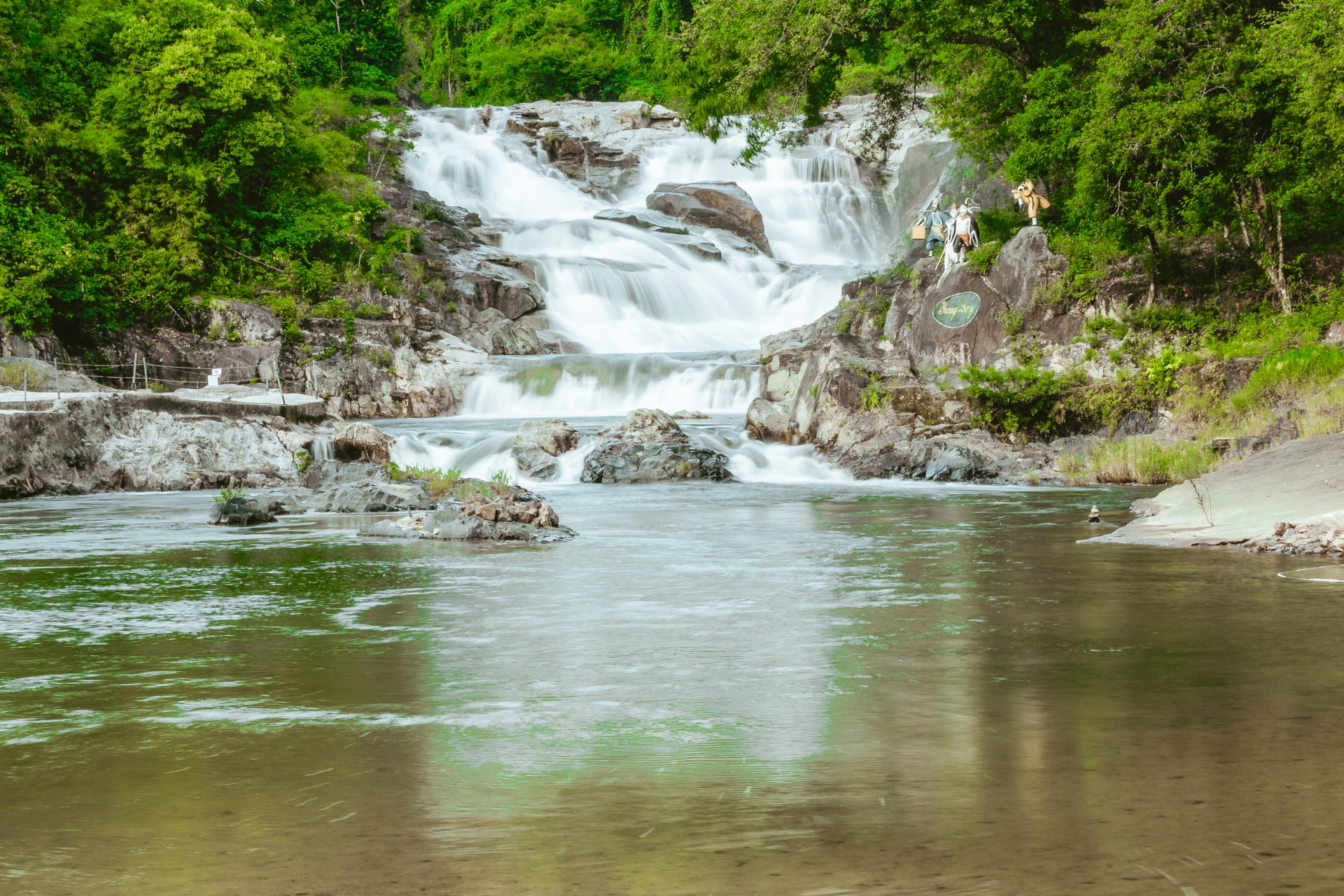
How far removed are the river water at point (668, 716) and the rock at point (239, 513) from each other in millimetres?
1329

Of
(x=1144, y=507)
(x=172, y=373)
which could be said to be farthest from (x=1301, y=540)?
(x=172, y=373)

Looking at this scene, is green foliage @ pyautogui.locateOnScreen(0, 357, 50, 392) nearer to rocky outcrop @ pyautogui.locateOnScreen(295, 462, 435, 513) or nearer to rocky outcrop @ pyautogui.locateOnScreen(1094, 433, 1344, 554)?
rocky outcrop @ pyautogui.locateOnScreen(295, 462, 435, 513)

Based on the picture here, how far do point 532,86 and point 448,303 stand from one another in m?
40.1

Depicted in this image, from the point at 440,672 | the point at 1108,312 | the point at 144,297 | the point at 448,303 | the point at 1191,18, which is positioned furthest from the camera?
the point at 448,303

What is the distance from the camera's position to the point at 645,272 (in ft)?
132

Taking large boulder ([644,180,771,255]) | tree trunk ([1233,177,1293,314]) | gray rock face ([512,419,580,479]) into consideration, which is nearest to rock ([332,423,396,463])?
gray rock face ([512,419,580,479])

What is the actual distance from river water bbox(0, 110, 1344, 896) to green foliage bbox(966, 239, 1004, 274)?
12434 millimetres

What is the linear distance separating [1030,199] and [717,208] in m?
22.0

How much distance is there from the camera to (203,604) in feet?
30.3

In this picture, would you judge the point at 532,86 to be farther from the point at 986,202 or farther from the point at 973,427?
the point at 973,427

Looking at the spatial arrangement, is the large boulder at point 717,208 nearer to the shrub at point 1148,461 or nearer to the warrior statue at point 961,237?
the warrior statue at point 961,237

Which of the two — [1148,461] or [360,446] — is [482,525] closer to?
[360,446]

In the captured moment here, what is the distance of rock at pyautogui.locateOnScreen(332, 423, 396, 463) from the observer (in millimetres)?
22625

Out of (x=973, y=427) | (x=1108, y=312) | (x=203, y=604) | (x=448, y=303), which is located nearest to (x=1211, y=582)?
(x=203, y=604)
